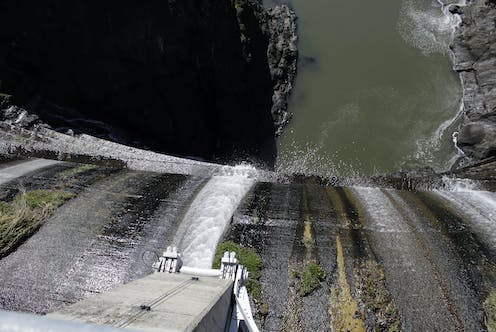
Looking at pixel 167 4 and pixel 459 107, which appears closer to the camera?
pixel 167 4

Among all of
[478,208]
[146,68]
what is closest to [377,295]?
[478,208]

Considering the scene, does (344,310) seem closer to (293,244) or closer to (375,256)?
(375,256)

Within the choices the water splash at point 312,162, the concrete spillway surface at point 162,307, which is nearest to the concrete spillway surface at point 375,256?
the concrete spillway surface at point 162,307

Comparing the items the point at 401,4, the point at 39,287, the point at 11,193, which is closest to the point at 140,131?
the point at 11,193

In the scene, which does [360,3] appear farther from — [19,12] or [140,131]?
[19,12]

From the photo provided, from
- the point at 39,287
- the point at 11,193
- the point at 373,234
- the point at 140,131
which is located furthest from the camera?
the point at 140,131

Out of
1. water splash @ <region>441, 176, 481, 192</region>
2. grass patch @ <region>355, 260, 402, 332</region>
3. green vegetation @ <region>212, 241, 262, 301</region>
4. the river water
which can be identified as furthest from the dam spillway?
the river water

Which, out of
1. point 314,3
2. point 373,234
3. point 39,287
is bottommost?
point 39,287
